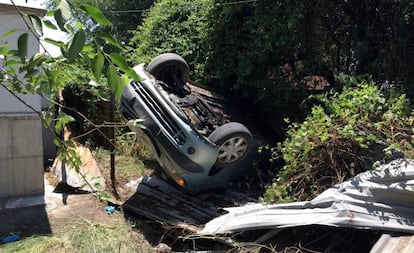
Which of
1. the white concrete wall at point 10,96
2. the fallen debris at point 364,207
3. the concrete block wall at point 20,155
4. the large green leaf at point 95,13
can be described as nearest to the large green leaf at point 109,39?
the large green leaf at point 95,13

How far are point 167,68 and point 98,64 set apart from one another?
505 centimetres

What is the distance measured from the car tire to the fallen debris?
9.94 feet

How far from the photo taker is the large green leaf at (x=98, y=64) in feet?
2.78

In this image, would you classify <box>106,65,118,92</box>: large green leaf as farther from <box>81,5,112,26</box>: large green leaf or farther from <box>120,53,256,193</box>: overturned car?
<box>120,53,256,193</box>: overturned car

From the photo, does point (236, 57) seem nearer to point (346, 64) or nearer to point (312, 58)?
point (312, 58)

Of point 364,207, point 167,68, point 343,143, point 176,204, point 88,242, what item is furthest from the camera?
point 167,68

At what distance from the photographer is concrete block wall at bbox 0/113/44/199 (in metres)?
5.76

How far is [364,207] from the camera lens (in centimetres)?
300

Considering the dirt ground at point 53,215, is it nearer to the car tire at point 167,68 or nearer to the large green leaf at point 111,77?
the car tire at point 167,68

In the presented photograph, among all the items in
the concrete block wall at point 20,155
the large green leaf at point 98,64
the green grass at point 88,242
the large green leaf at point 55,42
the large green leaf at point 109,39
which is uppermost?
the large green leaf at point 55,42

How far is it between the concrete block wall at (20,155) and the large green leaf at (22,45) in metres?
5.28

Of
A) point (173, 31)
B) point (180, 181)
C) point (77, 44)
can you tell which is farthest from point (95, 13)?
point (173, 31)

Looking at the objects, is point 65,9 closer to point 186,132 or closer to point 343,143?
point 343,143

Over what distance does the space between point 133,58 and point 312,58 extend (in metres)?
3.74
